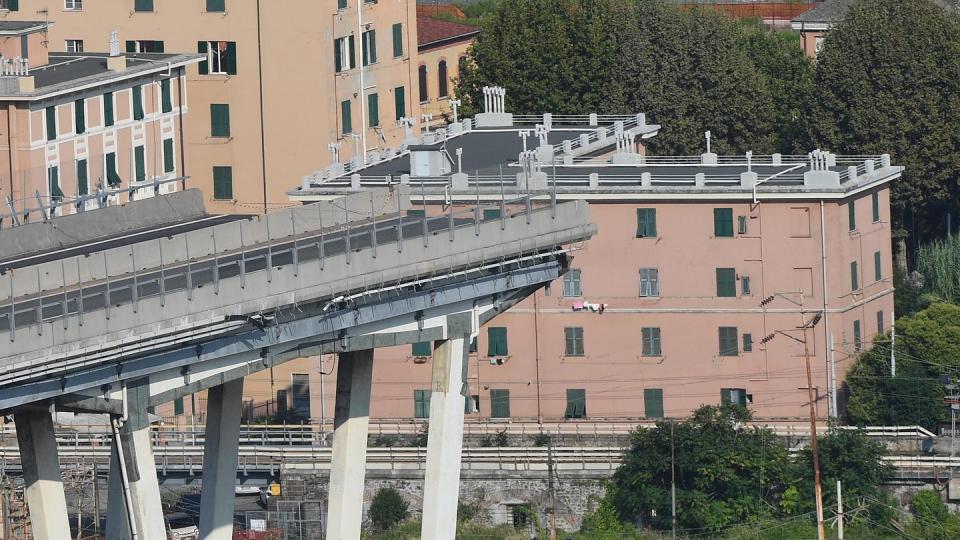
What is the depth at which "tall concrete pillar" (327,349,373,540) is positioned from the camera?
212ft

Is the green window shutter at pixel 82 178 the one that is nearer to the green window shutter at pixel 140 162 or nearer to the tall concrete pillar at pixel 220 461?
the green window shutter at pixel 140 162

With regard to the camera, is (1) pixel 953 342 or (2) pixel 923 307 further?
(2) pixel 923 307

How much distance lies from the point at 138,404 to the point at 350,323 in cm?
597

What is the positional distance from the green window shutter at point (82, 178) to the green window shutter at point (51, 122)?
1870 mm

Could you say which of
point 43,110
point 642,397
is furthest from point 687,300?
point 43,110

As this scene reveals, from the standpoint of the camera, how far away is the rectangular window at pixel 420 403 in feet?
304

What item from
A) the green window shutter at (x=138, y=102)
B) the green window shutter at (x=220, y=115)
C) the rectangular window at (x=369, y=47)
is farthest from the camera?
the rectangular window at (x=369, y=47)

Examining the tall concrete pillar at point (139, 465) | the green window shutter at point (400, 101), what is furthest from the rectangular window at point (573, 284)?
the tall concrete pillar at point (139, 465)

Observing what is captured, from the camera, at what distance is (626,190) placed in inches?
3605

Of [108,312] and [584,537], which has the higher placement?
[108,312]

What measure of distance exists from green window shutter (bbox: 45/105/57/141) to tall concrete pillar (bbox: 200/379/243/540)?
36.8 metres

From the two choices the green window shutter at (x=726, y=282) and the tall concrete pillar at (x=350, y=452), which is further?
the green window shutter at (x=726, y=282)

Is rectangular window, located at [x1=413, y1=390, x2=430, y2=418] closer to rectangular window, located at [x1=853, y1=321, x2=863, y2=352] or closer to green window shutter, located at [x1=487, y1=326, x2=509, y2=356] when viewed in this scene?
green window shutter, located at [x1=487, y1=326, x2=509, y2=356]

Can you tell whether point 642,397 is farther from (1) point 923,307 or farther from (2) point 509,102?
(2) point 509,102
